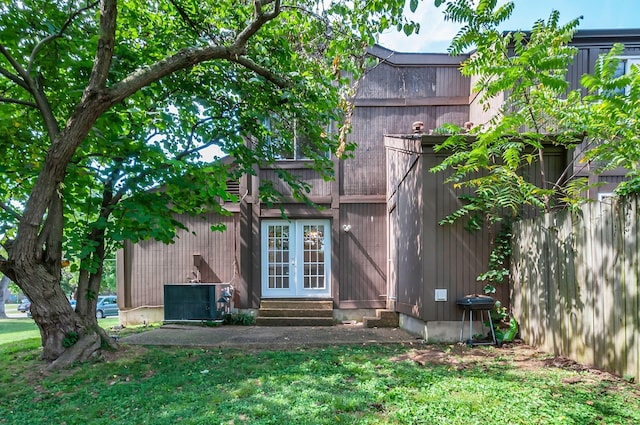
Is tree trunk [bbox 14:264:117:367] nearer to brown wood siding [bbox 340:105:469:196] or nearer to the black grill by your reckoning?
the black grill

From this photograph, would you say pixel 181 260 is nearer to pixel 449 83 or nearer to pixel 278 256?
pixel 278 256

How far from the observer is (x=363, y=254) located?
8.95m

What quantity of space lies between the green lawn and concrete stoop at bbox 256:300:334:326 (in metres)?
2.96

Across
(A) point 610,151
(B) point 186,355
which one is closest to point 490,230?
(A) point 610,151

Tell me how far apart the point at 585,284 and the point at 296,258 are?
6.06 meters

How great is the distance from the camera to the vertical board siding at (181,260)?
364 inches

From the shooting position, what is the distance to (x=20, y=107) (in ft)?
18.1

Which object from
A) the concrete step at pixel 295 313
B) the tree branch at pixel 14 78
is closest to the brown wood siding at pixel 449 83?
the concrete step at pixel 295 313

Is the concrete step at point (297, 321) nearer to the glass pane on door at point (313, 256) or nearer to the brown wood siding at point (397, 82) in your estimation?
the glass pane on door at point (313, 256)

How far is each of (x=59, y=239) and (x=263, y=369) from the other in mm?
3192

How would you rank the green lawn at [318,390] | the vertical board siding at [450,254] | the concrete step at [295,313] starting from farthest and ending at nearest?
the concrete step at [295,313] < the vertical board siding at [450,254] < the green lawn at [318,390]

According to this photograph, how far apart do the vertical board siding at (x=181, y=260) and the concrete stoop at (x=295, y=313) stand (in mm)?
1407

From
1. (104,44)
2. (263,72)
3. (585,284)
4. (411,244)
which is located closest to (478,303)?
(585,284)

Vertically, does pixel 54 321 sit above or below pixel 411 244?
below
